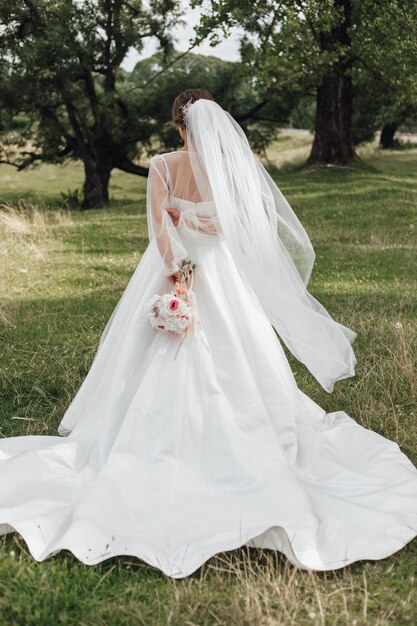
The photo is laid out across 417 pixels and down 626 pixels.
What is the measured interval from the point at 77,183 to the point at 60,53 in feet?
50.1

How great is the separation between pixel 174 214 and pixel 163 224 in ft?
0.41

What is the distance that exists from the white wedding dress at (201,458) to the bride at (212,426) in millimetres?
10

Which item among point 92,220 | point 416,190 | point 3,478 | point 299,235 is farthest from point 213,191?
point 416,190

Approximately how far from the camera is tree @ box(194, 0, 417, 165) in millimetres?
18953

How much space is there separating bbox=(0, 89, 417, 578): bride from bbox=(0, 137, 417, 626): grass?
0.43 ft

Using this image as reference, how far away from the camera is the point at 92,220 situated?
54.5 ft

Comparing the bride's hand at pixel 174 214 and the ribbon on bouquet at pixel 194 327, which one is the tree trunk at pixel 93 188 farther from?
the ribbon on bouquet at pixel 194 327

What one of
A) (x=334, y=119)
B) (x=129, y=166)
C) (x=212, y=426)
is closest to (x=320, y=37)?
(x=334, y=119)

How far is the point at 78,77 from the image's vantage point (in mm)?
23344

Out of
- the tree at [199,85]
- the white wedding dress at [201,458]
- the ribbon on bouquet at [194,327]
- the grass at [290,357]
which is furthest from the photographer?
the tree at [199,85]

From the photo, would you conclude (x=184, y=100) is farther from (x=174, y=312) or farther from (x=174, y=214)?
(x=174, y=312)

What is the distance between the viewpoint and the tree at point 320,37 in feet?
62.2

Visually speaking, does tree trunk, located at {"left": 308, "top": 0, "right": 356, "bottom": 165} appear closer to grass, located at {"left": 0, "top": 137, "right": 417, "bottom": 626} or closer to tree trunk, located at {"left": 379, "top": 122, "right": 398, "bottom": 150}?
grass, located at {"left": 0, "top": 137, "right": 417, "bottom": 626}

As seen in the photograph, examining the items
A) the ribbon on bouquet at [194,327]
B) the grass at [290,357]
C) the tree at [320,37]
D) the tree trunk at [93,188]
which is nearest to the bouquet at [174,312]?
the ribbon on bouquet at [194,327]
